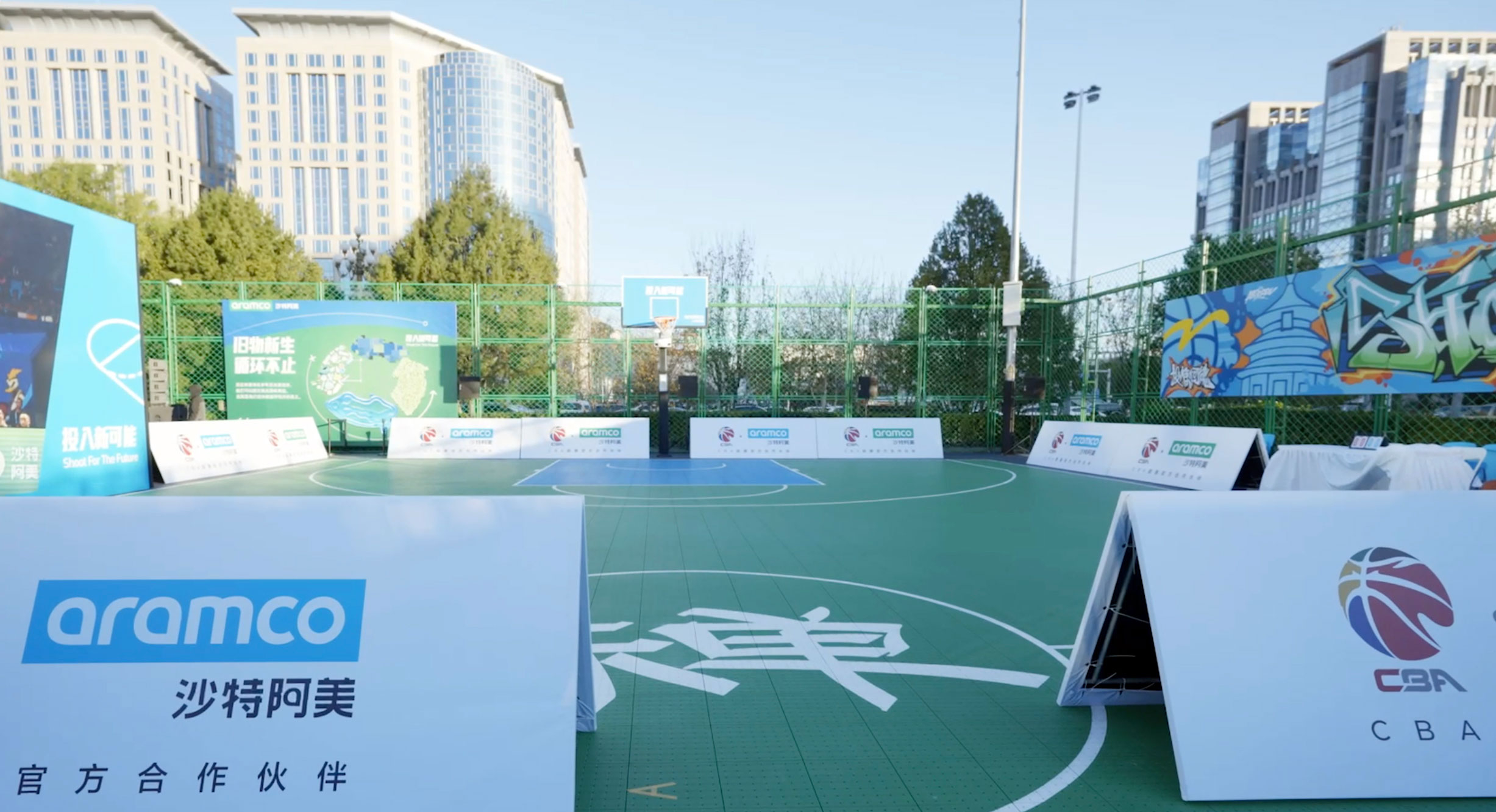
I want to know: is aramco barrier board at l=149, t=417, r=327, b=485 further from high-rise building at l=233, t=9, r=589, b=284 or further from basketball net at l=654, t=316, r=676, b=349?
high-rise building at l=233, t=9, r=589, b=284

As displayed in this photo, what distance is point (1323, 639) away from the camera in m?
2.75

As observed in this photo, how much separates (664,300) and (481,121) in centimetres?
7929

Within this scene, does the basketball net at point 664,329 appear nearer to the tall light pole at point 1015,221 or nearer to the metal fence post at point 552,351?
the metal fence post at point 552,351

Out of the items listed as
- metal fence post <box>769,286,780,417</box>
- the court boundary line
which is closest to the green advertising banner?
the court boundary line

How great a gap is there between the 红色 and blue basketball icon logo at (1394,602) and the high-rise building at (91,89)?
89214mm

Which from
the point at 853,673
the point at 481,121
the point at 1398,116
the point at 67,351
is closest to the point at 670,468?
the point at 67,351

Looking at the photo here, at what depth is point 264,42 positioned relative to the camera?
3004 inches

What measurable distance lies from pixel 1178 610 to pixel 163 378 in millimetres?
20427

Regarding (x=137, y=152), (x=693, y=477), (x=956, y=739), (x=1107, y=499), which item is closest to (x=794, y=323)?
(x=693, y=477)

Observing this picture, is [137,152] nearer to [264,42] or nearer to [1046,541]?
[264,42]

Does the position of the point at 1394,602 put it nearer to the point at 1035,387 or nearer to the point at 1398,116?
the point at 1035,387

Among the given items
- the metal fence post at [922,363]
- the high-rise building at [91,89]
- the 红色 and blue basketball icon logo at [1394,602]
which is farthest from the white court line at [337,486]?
the high-rise building at [91,89]

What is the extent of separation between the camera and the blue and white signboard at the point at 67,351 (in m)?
8.29

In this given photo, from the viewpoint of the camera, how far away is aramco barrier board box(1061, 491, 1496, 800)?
2.65 meters
